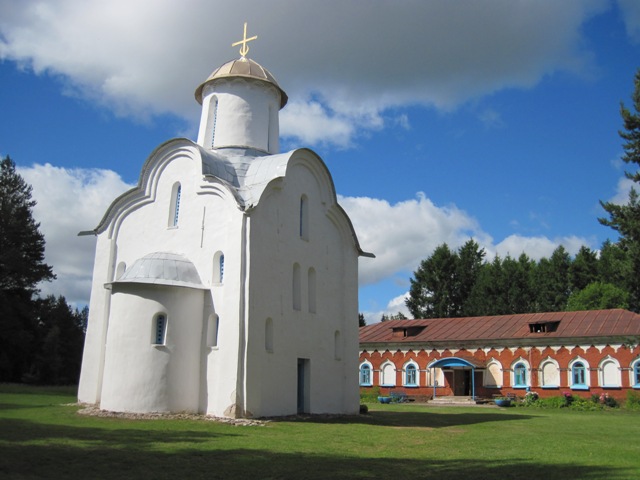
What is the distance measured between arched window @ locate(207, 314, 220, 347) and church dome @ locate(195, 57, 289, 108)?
33.2 feet

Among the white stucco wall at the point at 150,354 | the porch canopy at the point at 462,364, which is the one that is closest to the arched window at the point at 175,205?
the white stucco wall at the point at 150,354

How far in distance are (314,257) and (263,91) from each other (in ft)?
23.4

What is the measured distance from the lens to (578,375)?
115 ft

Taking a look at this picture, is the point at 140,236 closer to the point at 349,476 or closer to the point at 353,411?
the point at 353,411

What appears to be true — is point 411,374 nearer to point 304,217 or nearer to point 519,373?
point 519,373

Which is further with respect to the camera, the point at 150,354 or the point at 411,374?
the point at 411,374

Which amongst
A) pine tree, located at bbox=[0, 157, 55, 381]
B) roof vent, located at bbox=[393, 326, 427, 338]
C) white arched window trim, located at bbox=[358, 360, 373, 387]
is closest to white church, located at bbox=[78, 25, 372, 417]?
roof vent, located at bbox=[393, 326, 427, 338]

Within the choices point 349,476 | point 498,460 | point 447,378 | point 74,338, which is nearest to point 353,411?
point 498,460

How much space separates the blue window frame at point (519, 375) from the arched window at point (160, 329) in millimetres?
25529

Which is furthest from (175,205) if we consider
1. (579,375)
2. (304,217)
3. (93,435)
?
(579,375)

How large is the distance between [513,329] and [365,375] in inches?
415

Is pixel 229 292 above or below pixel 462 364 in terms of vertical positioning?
above

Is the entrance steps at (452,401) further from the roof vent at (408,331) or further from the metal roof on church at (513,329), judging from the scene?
the roof vent at (408,331)

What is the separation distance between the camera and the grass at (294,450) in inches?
372
